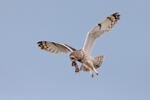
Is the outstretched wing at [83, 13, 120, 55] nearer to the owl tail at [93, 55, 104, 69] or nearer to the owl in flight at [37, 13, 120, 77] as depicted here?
the owl in flight at [37, 13, 120, 77]

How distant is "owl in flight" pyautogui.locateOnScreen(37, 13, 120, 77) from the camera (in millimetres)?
11711

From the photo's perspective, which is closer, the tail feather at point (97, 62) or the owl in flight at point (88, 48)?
the owl in flight at point (88, 48)

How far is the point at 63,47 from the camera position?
1305 centimetres

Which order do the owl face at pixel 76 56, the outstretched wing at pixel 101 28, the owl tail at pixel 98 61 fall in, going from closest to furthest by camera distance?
the owl face at pixel 76 56, the owl tail at pixel 98 61, the outstretched wing at pixel 101 28

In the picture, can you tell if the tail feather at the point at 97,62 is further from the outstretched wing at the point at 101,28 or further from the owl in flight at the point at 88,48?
the outstretched wing at the point at 101,28

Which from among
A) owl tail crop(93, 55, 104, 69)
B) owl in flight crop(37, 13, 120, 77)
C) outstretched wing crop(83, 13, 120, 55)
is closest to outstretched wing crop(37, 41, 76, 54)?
owl in flight crop(37, 13, 120, 77)

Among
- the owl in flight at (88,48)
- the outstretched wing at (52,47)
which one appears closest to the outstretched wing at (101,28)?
the owl in flight at (88,48)

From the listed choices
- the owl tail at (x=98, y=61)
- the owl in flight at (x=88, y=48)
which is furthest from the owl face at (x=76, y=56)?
the owl tail at (x=98, y=61)

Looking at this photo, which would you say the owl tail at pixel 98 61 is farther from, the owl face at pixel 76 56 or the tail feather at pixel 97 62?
the owl face at pixel 76 56

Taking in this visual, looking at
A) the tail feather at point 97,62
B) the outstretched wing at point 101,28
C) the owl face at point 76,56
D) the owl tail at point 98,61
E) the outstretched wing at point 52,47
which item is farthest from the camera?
the outstretched wing at point 52,47

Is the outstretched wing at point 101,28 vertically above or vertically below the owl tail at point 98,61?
above

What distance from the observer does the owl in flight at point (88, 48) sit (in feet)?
38.4

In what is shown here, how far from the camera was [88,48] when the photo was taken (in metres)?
12.3

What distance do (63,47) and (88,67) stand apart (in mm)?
1781
